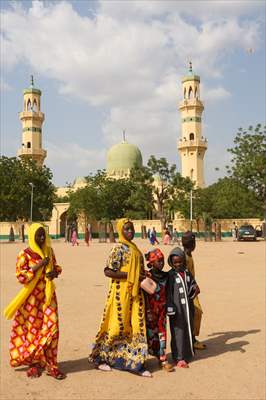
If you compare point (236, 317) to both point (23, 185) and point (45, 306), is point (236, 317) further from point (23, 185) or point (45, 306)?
point (23, 185)

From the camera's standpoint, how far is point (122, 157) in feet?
215

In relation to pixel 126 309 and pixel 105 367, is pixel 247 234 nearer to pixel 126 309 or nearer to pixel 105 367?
pixel 105 367

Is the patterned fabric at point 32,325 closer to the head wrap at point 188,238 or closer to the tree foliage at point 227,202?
the head wrap at point 188,238

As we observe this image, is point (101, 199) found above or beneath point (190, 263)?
above

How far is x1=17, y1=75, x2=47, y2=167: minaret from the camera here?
197 ft

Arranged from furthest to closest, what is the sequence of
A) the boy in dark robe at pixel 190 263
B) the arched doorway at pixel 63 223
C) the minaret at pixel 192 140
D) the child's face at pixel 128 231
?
the minaret at pixel 192 140 < the arched doorway at pixel 63 223 < the boy in dark robe at pixel 190 263 < the child's face at pixel 128 231

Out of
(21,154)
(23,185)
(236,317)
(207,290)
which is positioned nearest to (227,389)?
(236,317)

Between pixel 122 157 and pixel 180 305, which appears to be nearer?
pixel 180 305

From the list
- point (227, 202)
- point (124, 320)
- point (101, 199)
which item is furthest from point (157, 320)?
point (101, 199)

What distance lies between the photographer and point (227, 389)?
170 inches

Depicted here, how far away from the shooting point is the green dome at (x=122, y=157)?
212 feet

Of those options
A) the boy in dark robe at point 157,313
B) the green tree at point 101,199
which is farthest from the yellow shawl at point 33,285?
the green tree at point 101,199

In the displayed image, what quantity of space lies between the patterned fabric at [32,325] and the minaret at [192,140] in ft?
168

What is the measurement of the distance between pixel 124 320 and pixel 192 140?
51.5 metres
